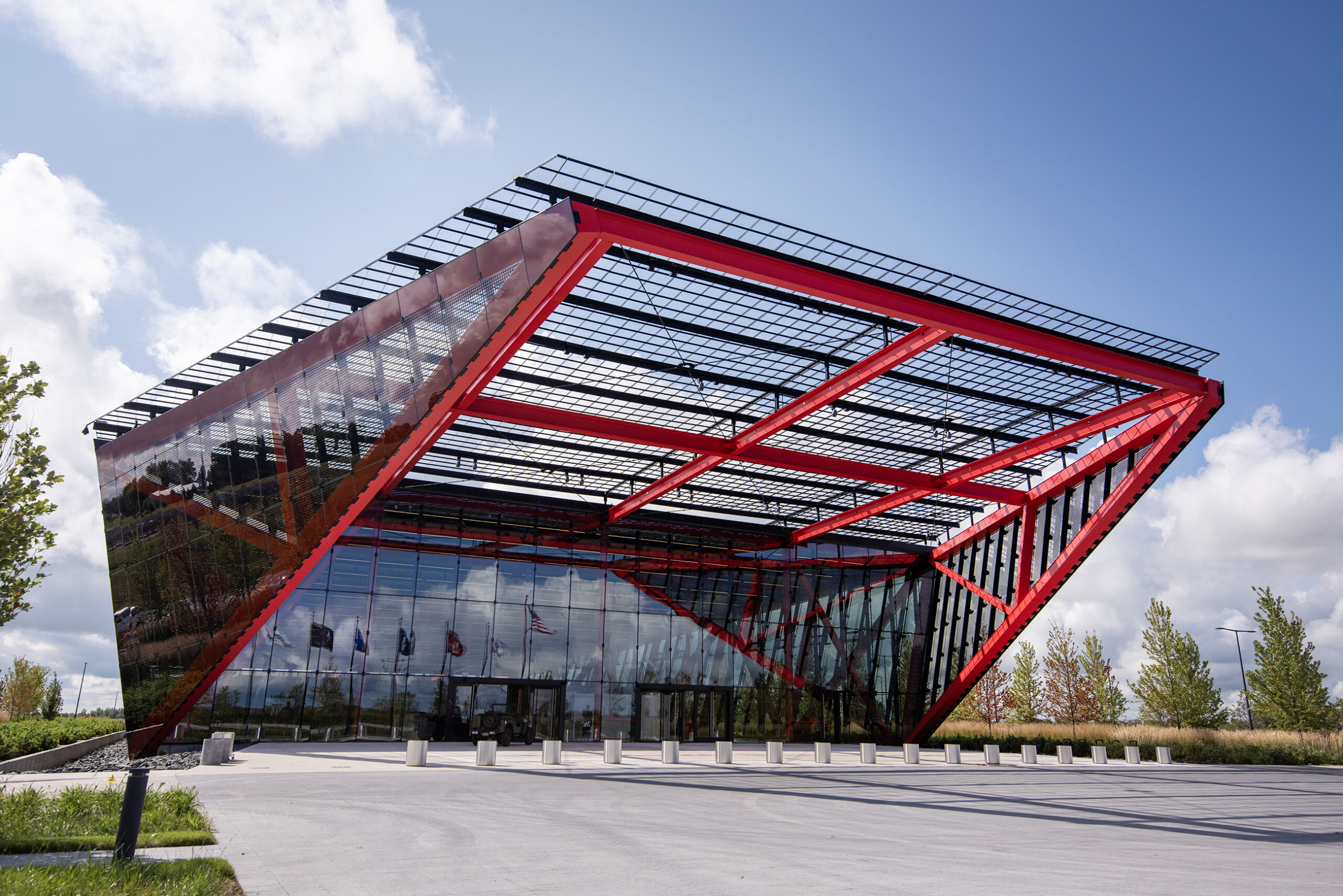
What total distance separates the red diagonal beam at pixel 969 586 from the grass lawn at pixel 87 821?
108ft

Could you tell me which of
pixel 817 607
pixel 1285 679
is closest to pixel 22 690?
pixel 817 607

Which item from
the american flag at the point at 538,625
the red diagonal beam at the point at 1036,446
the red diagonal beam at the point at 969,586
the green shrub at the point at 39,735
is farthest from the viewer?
the red diagonal beam at the point at 969,586

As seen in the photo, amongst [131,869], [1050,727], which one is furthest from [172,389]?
[1050,727]

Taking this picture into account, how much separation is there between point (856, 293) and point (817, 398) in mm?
5718

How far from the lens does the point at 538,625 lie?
3738 cm

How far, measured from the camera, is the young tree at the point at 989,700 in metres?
63.2

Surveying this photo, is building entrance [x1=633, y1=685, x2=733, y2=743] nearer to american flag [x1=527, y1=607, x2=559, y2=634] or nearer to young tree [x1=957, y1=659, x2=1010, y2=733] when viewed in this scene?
american flag [x1=527, y1=607, x2=559, y2=634]

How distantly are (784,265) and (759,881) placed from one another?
44.2ft

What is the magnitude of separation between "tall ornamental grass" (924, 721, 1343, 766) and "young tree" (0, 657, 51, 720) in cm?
5446

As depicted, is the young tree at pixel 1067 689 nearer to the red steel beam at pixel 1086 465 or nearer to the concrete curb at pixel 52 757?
the red steel beam at pixel 1086 465

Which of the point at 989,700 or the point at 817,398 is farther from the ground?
the point at 817,398

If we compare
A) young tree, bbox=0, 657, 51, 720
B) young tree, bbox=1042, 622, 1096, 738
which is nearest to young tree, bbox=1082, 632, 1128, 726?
young tree, bbox=1042, 622, 1096, 738

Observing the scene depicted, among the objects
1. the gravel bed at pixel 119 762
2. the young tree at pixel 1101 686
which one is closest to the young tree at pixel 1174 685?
the young tree at pixel 1101 686

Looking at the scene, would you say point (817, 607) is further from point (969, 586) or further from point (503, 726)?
point (503, 726)
